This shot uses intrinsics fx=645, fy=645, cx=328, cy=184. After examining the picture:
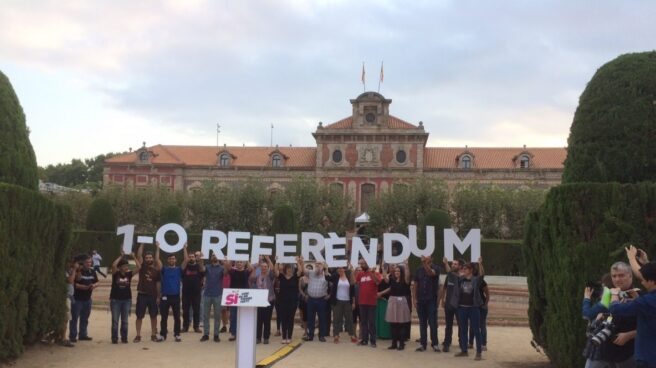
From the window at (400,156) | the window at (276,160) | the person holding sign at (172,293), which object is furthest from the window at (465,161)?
the person holding sign at (172,293)

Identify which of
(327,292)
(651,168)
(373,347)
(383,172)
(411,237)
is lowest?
(373,347)

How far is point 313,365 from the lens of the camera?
963 cm

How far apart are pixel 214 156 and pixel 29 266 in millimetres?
51251

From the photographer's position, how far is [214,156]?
6028 cm

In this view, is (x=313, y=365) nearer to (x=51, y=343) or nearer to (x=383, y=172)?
(x=51, y=343)

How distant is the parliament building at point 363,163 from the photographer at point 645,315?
48.9 m

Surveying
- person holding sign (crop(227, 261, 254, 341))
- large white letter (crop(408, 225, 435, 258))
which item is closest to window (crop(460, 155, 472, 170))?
large white letter (crop(408, 225, 435, 258))

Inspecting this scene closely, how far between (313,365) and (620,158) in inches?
206

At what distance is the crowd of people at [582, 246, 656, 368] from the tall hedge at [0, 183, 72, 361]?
7.38 m

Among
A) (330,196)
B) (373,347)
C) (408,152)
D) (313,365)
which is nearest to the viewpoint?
(313,365)

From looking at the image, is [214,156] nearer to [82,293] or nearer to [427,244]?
[82,293]

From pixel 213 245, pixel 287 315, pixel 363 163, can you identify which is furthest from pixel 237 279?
pixel 363 163

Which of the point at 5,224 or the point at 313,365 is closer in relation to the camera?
the point at 5,224

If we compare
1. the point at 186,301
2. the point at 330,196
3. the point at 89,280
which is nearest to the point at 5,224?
the point at 89,280
